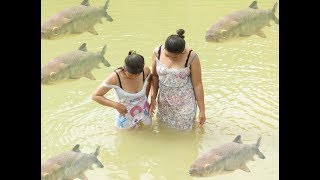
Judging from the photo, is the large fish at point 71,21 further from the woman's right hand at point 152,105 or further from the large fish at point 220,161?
the large fish at point 220,161

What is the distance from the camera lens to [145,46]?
8.29 metres

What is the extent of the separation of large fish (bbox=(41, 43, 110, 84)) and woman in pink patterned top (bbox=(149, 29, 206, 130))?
795mm

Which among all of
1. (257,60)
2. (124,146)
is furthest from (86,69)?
(257,60)

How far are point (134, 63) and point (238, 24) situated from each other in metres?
1.00

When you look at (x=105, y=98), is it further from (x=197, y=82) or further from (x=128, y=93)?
(x=197, y=82)

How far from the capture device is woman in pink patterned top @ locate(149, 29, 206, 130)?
4.86 metres

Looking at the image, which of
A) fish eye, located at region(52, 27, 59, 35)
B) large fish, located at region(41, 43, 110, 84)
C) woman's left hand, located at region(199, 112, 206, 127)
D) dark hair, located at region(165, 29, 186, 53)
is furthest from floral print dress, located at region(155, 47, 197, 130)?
fish eye, located at region(52, 27, 59, 35)

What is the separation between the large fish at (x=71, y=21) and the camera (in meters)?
4.01

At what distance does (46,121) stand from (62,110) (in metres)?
0.32

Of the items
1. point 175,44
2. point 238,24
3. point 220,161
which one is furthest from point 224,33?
point 220,161

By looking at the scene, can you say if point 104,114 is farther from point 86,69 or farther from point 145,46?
point 145,46

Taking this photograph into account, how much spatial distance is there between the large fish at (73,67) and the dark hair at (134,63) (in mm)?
439

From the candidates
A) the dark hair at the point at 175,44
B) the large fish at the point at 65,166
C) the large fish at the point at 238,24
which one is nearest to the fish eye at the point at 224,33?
the large fish at the point at 238,24

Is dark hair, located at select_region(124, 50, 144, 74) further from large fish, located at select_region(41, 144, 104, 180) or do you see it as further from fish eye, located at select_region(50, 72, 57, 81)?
large fish, located at select_region(41, 144, 104, 180)
